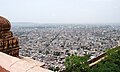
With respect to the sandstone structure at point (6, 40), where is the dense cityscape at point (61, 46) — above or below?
below

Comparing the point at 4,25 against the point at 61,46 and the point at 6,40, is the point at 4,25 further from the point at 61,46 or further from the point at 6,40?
the point at 61,46

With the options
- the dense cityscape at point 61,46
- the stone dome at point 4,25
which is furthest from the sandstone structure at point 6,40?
the dense cityscape at point 61,46

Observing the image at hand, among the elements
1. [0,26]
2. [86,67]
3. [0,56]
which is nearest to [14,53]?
[0,26]

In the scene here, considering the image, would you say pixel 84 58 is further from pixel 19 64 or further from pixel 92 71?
pixel 19 64

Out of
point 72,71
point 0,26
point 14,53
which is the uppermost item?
point 0,26

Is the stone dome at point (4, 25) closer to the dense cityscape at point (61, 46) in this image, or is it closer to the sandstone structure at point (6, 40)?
the sandstone structure at point (6, 40)

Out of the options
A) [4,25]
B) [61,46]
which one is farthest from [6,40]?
[61,46]


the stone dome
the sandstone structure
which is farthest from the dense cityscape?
the stone dome

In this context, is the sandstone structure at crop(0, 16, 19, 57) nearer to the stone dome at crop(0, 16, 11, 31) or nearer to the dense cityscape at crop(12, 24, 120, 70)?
the stone dome at crop(0, 16, 11, 31)
